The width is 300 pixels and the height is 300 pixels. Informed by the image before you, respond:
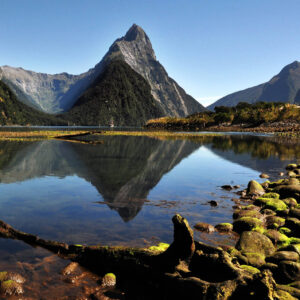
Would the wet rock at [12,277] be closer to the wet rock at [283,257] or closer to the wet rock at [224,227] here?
the wet rock at [283,257]

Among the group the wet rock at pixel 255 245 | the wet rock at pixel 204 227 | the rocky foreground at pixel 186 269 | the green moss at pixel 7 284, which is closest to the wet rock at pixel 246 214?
the wet rock at pixel 204 227

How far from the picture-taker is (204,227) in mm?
13133

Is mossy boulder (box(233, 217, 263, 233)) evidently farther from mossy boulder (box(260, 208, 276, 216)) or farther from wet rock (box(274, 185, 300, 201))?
wet rock (box(274, 185, 300, 201))

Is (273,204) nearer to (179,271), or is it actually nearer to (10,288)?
(179,271)

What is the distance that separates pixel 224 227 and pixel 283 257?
169 inches

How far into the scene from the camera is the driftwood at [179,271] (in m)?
6.40

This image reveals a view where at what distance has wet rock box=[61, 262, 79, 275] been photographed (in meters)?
9.00

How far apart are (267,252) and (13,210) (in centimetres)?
1437

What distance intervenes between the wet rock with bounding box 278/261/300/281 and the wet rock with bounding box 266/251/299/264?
55 centimetres

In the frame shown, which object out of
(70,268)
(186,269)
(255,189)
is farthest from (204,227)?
(255,189)

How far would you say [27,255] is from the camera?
1014 centimetres

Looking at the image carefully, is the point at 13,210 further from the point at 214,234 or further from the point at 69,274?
the point at 214,234

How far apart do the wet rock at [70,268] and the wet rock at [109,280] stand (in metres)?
1.35

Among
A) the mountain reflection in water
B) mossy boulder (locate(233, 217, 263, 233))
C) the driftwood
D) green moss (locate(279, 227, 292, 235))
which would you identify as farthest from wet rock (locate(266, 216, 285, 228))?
the driftwood
